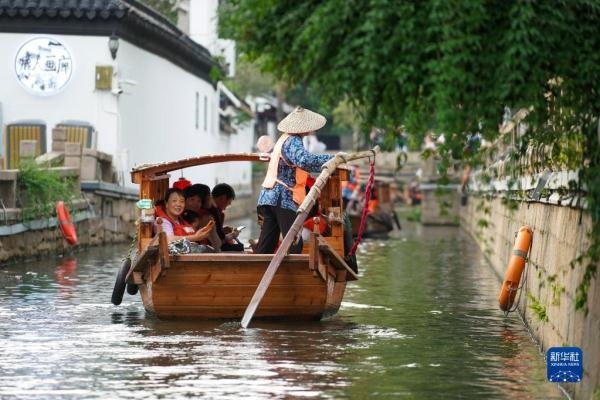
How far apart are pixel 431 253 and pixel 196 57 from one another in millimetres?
16861

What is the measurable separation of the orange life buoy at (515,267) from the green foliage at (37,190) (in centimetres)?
1066

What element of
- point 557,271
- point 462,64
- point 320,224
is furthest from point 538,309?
point 462,64

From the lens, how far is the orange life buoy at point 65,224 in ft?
86.4

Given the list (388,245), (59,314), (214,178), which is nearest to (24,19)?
(388,245)

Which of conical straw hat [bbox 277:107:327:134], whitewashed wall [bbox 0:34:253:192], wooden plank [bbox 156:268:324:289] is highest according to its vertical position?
whitewashed wall [bbox 0:34:253:192]

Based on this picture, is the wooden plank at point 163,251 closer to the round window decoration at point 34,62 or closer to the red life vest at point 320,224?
the red life vest at point 320,224

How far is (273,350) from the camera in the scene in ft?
43.6

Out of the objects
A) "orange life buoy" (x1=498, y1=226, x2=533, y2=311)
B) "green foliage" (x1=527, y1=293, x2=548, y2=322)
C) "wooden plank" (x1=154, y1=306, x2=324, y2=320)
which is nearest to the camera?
"green foliage" (x1=527, y1=293, x2=548, y2=322)

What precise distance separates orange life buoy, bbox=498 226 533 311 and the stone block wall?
0.10m

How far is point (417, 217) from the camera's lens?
181ft

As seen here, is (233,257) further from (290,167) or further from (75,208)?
(75,208)

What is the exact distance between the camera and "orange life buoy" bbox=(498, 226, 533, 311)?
15.2 meters

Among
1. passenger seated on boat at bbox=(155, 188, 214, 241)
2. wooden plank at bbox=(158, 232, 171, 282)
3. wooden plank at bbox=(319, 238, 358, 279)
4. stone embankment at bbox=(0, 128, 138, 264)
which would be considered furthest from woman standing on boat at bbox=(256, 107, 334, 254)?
stone embankment at bbox=(0, 128, 138, 264)

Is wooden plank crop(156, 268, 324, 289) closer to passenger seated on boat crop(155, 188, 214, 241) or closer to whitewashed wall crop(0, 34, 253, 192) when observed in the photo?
passenger seated on boat crop(155, 188, 214, 241)
